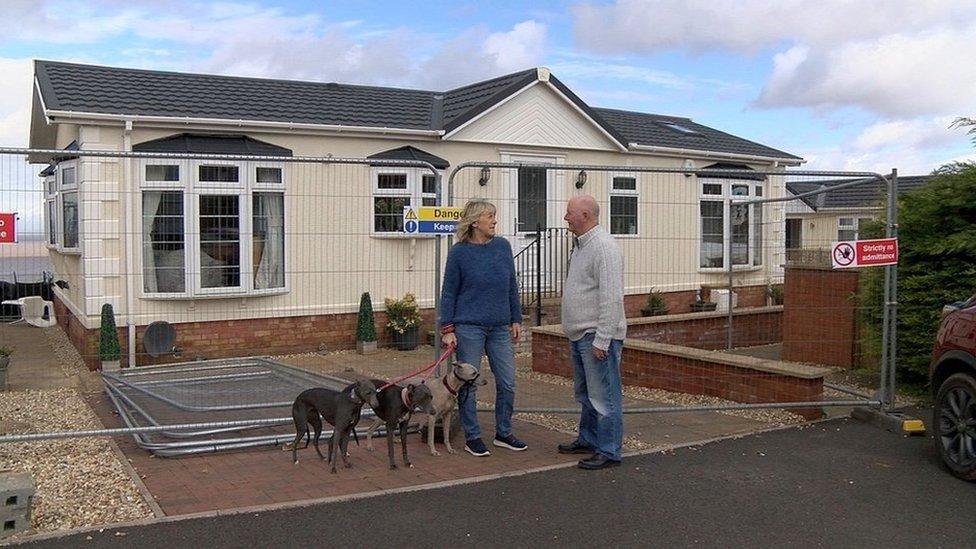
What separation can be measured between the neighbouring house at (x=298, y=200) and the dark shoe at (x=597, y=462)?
272 cm

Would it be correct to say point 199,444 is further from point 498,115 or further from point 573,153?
point 573,153

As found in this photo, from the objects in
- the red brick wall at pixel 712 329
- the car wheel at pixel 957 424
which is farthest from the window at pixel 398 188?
the car wheel at pixel 957 424

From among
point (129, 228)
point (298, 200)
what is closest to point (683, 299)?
point (298, 200)

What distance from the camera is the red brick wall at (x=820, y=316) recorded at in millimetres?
10383

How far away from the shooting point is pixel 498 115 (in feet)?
46.8

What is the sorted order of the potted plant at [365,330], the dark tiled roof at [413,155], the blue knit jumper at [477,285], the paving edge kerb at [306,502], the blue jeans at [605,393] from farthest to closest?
the dark tiled roof at [413,155] → the potted plant at [365,330] → the blue knit jumper at [477,285] → the blue jeans at [605,393] → the paving edge kerb at [306,502]

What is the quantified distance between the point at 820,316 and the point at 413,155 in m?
6.23

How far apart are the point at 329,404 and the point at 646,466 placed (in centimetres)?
229

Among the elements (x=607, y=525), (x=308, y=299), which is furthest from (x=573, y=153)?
(x=607, y=525)

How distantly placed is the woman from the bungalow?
15.2 feet

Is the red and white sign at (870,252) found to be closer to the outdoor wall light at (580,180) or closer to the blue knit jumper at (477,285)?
the blue knit jumper at (477,285)

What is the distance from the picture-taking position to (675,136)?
17.6 metres

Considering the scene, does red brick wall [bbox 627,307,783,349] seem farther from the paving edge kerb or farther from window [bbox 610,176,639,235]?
the paving edge kerb

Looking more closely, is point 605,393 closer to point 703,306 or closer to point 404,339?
point 404,339
